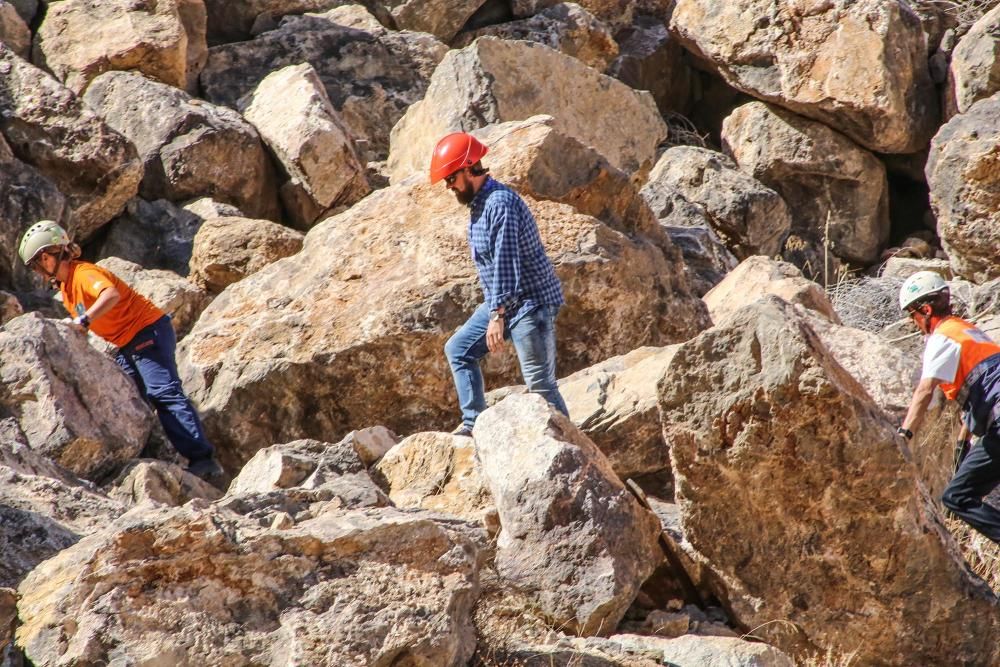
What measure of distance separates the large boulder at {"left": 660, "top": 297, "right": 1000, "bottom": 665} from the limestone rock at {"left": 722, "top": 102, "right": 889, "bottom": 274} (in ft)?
31.3

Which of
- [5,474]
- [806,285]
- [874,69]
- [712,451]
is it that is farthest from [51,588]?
[874,69]

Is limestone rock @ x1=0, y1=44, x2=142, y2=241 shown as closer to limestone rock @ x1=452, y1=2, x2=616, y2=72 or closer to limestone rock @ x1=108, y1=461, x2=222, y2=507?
limestone rock @ x1=108, y1=461, x2=222, y2=507

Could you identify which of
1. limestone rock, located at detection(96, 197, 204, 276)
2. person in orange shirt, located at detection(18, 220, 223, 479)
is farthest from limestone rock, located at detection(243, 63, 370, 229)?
person in orange shirt, located at detection(18, 220, 223, 479)

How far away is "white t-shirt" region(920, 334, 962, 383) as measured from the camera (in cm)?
564

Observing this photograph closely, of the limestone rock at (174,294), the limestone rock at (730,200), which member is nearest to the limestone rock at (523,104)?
the limestone rock at (730,200)

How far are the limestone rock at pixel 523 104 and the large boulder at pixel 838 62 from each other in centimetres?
213

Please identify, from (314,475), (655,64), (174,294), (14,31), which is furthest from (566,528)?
(655,64)

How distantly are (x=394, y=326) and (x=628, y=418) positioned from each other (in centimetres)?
173

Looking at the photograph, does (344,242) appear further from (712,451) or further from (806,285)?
(712,451)

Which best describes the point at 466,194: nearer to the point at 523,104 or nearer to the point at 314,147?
the point at 523,104

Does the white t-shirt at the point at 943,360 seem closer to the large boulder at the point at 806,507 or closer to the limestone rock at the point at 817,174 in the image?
the large boulder at the point at 806,507

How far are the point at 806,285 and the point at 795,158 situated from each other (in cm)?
647

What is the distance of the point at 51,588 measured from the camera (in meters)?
3.81

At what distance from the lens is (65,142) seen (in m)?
10.1
